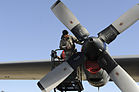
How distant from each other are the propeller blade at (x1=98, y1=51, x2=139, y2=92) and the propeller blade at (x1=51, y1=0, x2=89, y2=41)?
1.39 metres

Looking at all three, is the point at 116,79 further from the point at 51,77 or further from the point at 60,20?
the point at 60,20

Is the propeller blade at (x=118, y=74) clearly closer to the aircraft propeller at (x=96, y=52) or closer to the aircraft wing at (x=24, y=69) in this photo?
the aircraft propeller at (x=96, y=52)

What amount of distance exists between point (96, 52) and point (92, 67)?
916mm

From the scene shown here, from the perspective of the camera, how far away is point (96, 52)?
9680 millimetres

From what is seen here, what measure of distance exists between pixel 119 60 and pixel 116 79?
8.18 ft

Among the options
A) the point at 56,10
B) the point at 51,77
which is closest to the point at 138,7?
the point at 56,10

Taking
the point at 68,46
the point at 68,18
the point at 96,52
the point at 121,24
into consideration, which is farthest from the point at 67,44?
the point at 121,24

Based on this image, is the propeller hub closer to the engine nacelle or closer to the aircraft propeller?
the aircraft propeller

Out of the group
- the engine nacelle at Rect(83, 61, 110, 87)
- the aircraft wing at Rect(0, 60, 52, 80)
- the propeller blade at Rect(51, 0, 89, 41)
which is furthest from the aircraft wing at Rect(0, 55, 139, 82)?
the propeller blade at Rect(51, 0, 89, 41)

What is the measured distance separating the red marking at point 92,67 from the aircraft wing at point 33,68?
2.06m

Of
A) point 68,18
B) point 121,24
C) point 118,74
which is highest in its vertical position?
point 68,18

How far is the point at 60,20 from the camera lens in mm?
10742

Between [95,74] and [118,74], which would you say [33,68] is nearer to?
[95,74]

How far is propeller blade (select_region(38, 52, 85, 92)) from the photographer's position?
9.55m
